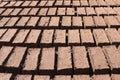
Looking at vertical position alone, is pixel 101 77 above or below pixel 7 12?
above

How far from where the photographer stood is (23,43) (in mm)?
2564

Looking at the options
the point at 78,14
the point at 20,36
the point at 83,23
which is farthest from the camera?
the point at 78,14

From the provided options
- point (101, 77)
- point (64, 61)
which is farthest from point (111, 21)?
point (101, 77)

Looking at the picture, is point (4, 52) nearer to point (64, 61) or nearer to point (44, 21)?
point (64, 61)

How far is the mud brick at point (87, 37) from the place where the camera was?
8.27 feet

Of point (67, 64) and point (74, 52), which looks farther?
point (74, 52)

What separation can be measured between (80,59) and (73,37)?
50cm

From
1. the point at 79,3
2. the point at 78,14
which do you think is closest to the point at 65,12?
the point at 78,14

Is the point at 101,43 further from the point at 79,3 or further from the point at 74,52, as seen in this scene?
the point at 79,3

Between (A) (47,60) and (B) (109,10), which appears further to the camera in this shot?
(B) (109,10)

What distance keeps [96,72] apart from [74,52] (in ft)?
1.23

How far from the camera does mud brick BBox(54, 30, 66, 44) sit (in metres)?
2.57

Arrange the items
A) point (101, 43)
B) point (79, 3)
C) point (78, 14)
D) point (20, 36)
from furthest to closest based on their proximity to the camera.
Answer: point (79, 3)
point (78, 14)
point (20, 36)
point (101, 43)

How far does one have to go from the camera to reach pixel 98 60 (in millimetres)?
2191
